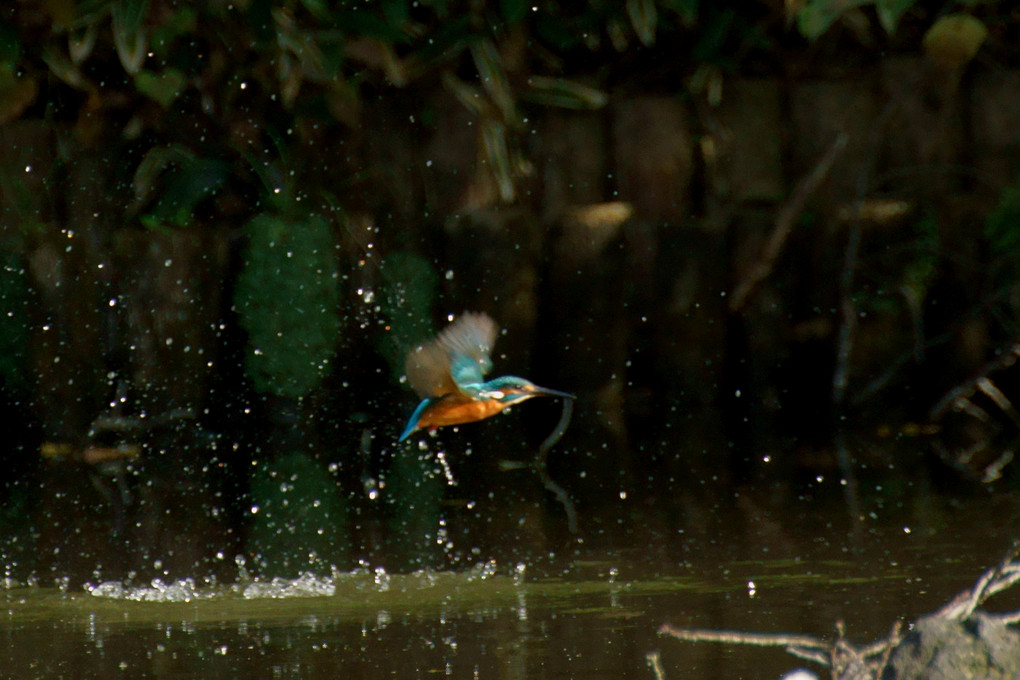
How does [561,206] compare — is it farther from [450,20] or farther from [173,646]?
[173,646]

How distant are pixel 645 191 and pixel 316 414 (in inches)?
60.3

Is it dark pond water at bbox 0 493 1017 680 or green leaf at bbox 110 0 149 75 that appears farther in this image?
green leaf at bbox 110 0 149 75

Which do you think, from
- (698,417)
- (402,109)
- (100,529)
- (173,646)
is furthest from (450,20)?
(173,646)

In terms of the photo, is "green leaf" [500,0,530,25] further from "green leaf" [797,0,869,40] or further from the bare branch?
the bare branch

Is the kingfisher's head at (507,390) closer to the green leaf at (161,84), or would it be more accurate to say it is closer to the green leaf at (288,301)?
the green leaf at (288,301)

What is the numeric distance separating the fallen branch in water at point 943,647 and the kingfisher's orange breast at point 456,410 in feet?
5.57

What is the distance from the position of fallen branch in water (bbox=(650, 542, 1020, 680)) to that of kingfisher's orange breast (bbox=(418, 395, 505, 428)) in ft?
5.57

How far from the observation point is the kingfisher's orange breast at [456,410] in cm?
333

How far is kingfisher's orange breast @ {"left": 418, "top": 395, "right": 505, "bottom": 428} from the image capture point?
3.33 m

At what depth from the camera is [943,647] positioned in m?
1.63

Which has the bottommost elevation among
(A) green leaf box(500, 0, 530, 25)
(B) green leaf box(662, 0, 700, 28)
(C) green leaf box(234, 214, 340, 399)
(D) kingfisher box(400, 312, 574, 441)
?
(D) kingfisher box(400, 312, 574, 441)

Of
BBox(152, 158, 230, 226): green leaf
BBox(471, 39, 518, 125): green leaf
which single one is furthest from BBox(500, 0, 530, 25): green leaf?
BBox(152, 158, 230, 226): green leaf

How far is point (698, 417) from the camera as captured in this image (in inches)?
230

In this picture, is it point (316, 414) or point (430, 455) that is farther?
point (316, 414)
